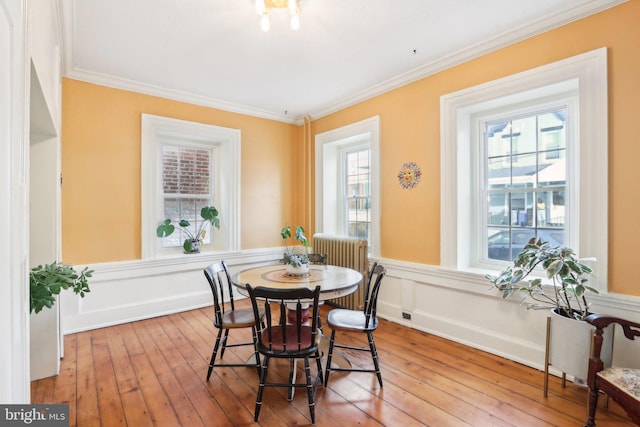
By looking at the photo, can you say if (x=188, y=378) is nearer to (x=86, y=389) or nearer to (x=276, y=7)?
(x=86, y=389)

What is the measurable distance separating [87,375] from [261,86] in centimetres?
328

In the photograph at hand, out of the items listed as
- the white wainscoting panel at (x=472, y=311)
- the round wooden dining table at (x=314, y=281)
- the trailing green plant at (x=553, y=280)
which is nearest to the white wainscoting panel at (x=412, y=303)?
the white wainscoting panel at (x=472, y=311)

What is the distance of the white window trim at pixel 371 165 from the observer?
386 centimetres

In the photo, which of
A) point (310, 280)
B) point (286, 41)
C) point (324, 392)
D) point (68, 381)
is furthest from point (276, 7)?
point (68, 381)

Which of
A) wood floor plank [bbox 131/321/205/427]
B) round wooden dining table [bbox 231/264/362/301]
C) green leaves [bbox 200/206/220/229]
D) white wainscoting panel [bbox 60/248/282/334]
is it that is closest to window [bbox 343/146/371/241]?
round wooden dining table [bbox 231/264/362/301]

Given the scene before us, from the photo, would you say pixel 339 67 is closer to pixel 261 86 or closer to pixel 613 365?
pixel 261 86

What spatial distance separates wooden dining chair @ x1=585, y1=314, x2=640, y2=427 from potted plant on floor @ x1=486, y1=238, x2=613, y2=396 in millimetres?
149

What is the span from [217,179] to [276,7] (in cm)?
272

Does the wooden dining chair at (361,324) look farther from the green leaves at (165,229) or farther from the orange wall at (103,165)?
the orange wall at (103,165)

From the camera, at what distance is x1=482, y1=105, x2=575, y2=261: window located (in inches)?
106

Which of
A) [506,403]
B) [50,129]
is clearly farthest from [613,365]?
[50,129]

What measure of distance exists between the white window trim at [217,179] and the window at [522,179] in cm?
308

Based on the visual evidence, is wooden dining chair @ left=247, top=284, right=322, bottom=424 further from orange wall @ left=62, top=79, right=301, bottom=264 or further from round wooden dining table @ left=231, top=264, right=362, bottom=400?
orange wall @ left=62, top=79, right=301, bottom=264

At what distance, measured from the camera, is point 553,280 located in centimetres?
226
